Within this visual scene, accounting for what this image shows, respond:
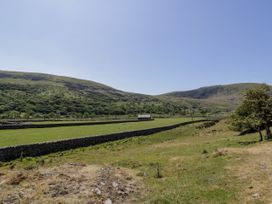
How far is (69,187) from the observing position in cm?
1400

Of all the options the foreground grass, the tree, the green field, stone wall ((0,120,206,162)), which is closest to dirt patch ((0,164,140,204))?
the foreground grass

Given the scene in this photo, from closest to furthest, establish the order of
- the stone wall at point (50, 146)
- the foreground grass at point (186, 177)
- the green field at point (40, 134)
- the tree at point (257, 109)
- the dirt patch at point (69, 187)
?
1. the dirt patch at point (69, 187)
2. the foreground grass at point (186, 177)
3. the stone wall at point (50, 146)
4. the green field at point (40, 134)
5. the tree at point (257, 109)

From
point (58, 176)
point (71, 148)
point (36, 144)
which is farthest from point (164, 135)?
point (58, 176)

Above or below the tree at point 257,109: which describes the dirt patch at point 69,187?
below

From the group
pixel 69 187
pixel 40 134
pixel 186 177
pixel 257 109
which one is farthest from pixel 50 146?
pixel 257 109

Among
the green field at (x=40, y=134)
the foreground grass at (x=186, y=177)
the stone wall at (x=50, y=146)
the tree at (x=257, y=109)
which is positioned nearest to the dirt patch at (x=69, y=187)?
the foreground grass at (x=186, y=177)

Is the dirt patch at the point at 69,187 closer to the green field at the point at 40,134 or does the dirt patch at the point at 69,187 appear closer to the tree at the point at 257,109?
the green field at the point at 40,134

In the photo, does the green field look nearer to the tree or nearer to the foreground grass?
the foreground grass

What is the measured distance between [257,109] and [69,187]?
1005 inches

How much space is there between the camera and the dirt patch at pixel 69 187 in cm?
1277

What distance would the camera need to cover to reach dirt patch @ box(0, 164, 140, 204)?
12.8 meters

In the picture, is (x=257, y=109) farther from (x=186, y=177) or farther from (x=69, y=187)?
(x=69, y=187)

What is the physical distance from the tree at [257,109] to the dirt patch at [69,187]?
66.4 feet

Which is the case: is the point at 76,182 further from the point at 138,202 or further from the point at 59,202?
the point at 138,202
